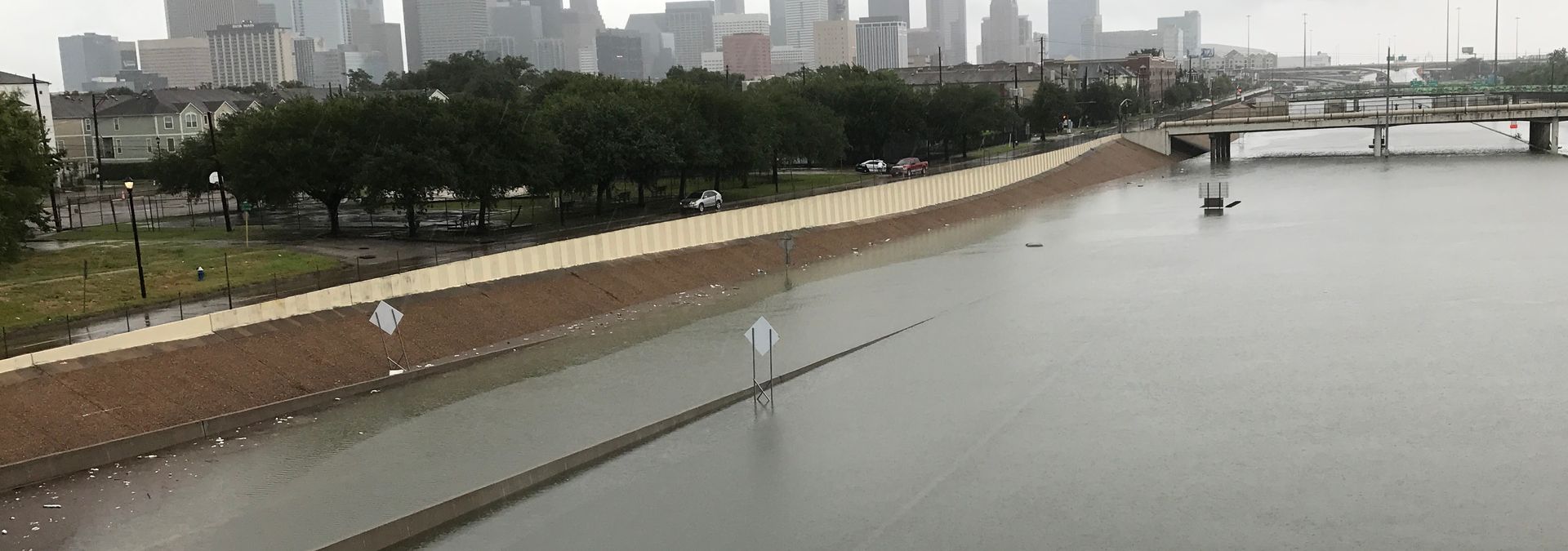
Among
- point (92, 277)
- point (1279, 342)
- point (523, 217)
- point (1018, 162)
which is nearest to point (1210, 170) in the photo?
point (1018, 162)

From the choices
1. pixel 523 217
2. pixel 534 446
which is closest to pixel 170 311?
pixel 534 446

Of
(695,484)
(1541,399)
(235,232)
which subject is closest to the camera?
(695,484)

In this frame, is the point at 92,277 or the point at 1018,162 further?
the point at 1018,162

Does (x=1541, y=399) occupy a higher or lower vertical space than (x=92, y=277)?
lower

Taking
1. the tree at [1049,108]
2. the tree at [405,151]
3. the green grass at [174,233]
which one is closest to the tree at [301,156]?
the tree at [405,151]

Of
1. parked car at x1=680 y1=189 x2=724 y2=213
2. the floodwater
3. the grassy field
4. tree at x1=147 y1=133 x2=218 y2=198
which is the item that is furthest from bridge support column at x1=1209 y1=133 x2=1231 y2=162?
the grassy field

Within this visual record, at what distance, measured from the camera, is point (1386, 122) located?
95.9 metres

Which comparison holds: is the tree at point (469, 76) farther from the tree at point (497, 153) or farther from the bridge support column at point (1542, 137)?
the bridge support column at point (1542, 137)

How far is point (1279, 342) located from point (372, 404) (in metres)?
21.6

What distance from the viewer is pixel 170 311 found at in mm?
31047

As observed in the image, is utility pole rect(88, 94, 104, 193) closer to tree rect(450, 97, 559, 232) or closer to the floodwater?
tree rect(450, 97, 559, 232)

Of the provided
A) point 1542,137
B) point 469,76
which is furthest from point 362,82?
point 1542,137

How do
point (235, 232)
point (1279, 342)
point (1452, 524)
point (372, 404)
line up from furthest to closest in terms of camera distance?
1. point (235, 232)
2. point (1279, 342)
3. point (372, 404)
4. point (1452, 524)

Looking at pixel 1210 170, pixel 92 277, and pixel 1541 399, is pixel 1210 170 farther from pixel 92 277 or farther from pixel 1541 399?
pixel 92 277
